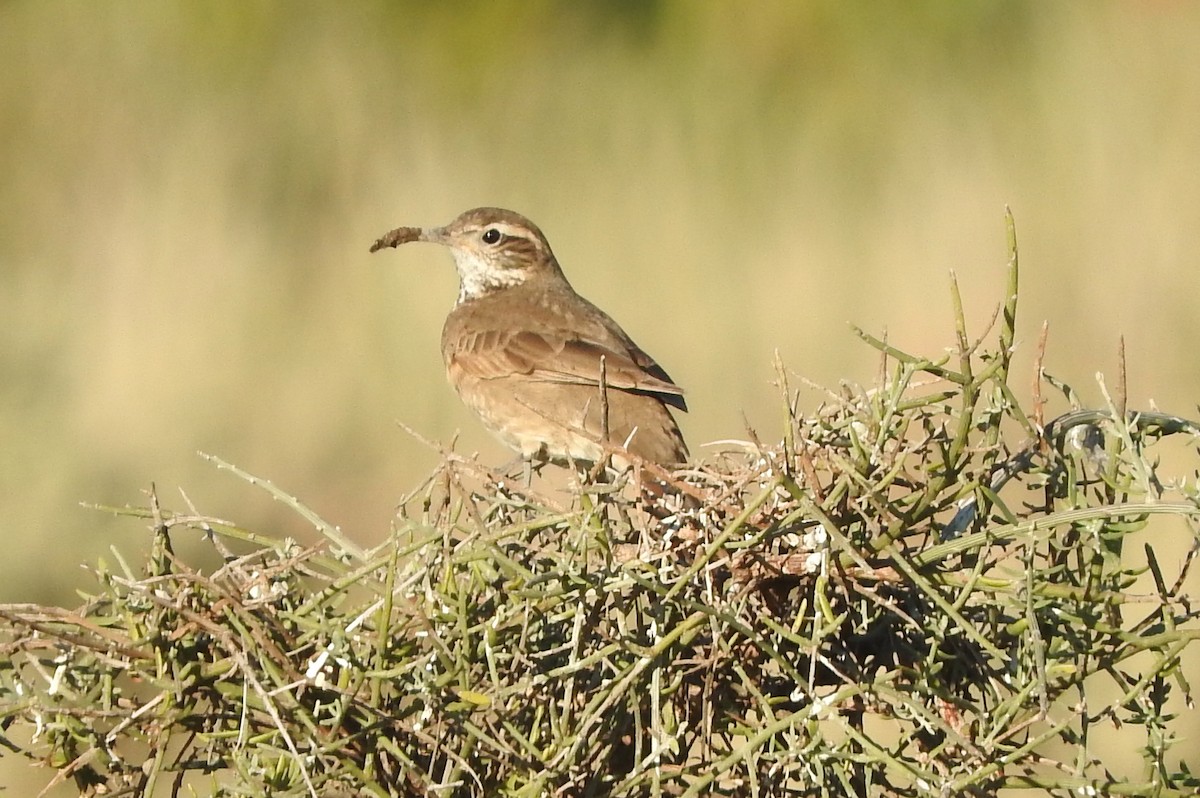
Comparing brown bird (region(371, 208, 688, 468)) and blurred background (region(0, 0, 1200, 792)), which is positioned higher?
blurred background (region(0, 0, 1200, 792))

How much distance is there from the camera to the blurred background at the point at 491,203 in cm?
663

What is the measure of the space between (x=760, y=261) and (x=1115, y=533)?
497cm

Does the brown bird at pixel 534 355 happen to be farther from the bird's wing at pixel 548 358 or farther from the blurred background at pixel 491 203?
the blurred background at pixel 491 203

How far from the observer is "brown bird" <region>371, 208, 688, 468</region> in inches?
180

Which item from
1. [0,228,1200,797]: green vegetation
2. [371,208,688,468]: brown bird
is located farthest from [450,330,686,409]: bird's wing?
[0,228,1200,797]: green vegetation

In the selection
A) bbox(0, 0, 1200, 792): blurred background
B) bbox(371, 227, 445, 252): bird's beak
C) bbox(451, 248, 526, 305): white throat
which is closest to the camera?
bbox(371, 227, 445, 252): bird's beak

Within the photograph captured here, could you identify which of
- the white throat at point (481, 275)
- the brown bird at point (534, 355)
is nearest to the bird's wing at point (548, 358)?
the brown bird at point (534, 355)

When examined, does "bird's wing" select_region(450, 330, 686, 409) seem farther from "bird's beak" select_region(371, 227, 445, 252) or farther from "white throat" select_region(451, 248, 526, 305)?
"white throat" select_region(451, 248, 526, 305)

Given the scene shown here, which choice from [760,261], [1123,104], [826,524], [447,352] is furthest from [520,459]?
[1123,104]

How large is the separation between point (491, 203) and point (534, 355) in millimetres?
2288

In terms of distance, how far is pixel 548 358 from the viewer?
5.16 meters

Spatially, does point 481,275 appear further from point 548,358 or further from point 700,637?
point 700,637

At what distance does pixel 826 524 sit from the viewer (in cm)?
210

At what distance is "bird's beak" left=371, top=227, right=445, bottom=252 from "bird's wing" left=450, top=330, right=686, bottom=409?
43 centimetres
